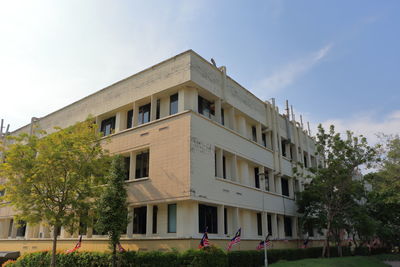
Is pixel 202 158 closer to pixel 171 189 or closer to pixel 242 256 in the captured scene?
pixel 171 189

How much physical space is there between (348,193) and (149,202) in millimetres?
16361

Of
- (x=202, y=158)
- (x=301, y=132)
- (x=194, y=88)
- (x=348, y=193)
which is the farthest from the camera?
(x=301, y=132)

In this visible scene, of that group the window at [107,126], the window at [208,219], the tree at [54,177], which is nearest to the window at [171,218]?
the window at [208,219]

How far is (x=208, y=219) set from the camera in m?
19.2

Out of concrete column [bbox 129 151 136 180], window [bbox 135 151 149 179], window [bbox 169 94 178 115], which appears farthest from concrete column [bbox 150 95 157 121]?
concrete column [bbox 129 151 136 180]

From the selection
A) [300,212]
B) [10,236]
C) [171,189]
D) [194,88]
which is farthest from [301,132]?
[10,236]

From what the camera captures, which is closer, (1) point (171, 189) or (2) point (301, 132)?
(1) point (171, 189)

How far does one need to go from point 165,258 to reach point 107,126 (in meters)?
13.1

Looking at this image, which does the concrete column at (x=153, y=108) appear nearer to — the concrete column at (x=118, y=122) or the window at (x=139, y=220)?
the concrete column at (x=118, y=122)

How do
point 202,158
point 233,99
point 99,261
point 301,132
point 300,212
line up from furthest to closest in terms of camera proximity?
point 301,132 → point 300,212 → point 233,99 → point 202,158 → point 99,261

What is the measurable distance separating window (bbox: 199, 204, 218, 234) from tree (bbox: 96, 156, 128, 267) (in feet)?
14.3

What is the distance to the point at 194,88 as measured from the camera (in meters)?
20.3

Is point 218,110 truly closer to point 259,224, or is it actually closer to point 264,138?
point 264,138

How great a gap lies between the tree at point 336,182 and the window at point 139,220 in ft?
45.8
